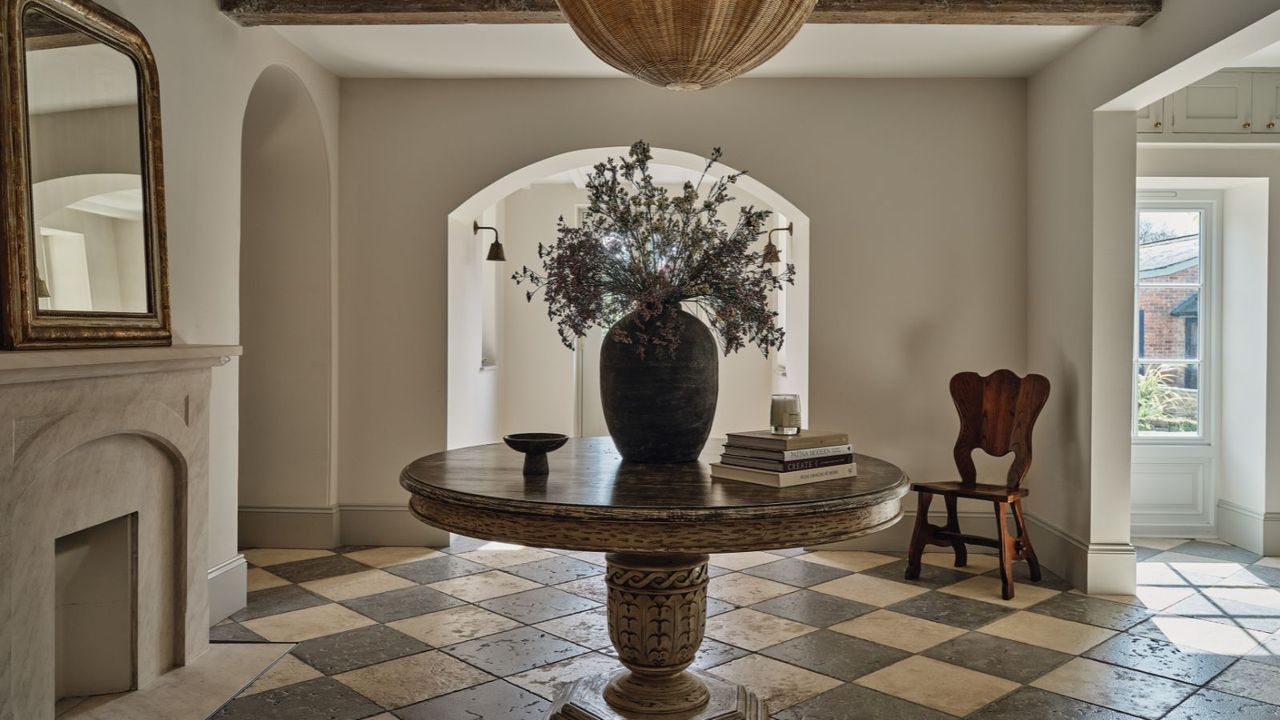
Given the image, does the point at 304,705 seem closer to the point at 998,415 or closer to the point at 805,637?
the point at 805,637

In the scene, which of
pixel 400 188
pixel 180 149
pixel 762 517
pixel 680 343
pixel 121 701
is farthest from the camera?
pixel 400 188

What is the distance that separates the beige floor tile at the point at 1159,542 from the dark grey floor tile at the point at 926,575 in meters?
1.35

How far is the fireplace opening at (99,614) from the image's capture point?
2.91m

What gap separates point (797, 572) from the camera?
4465 mm

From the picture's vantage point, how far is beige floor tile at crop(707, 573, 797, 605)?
3.99 m

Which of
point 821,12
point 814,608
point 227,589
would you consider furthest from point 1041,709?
point 227,589

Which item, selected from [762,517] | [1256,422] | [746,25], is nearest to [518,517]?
[762,517]

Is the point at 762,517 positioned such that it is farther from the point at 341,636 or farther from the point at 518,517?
the point at 341,636

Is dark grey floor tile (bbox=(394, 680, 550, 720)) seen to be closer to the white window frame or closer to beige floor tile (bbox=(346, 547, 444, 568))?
beige floor tile (bbox=(346, 547, 444, 568))

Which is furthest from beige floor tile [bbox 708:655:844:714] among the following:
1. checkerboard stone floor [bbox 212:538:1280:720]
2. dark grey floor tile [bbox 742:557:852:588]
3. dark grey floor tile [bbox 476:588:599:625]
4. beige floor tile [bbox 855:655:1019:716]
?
dark grey floor tile [bbox 742:557:852:588]

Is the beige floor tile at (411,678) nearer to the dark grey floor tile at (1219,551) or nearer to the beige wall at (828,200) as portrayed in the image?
the beige wall at (828,200)

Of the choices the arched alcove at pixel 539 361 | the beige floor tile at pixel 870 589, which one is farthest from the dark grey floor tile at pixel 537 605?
the arched alcove at pixel 539 361

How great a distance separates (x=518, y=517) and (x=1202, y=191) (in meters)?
4.78

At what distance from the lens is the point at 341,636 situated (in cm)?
344
